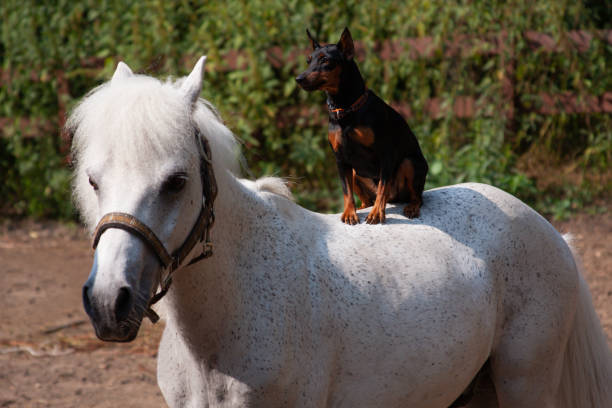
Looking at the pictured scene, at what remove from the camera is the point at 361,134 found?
2.33 metres

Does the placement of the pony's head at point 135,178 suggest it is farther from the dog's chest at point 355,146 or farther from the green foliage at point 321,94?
the green foliage at point 321,94

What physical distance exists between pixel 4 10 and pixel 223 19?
105 inches

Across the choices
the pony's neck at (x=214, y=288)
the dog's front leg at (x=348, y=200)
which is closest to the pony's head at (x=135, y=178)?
the pony's neck at (x=214, y=288)

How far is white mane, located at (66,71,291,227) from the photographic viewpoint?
66.9 inches

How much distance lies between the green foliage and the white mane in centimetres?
395

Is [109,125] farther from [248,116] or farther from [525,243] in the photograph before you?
[248,116]

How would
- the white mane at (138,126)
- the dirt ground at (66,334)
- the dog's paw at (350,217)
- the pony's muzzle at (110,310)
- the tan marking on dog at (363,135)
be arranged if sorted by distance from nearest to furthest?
the pony's muzzle at (110,310) < the white mane at (138,126) < the tan marking on dog at (363,135) < the dog's paw at (350,217) < the dirt ground at (66,334)

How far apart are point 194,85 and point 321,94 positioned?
4.69 metres

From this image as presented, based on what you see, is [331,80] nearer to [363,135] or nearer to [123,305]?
[363,135]

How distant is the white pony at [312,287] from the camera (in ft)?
5.59

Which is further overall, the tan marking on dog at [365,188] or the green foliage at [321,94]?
the green foliage at [321,94]

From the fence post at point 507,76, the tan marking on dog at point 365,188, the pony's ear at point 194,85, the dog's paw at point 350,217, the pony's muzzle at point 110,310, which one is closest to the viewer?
the pony's muzzle at point 110,310

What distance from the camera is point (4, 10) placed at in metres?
7.47

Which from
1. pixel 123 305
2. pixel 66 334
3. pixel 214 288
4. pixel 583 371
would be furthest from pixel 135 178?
pixel 66 334
